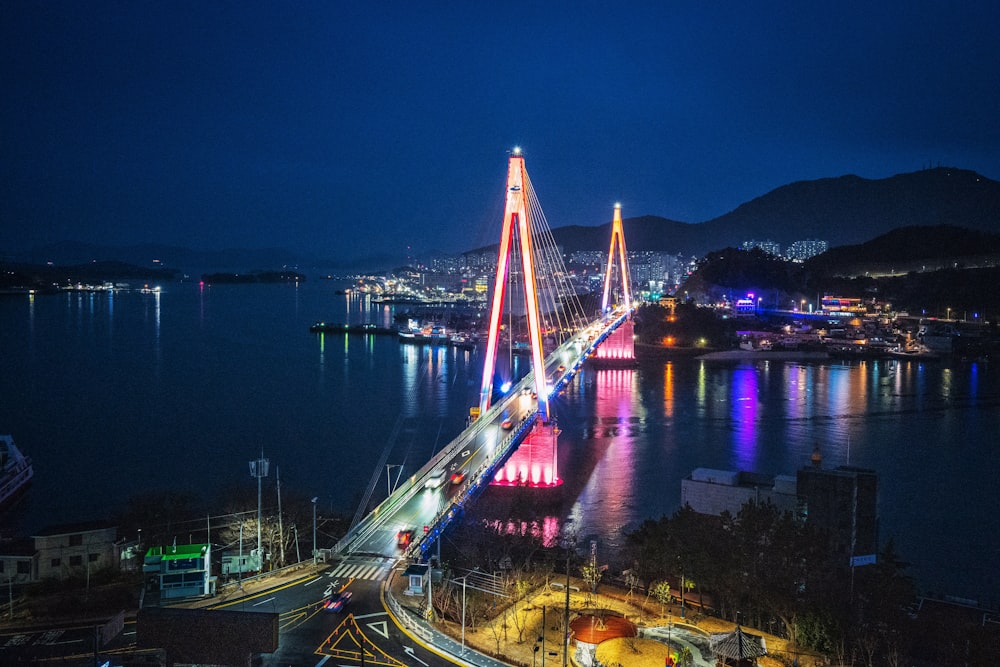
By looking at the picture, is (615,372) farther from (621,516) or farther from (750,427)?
(621,516)

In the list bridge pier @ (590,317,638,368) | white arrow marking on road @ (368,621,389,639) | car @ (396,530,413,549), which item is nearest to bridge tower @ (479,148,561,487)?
car @ (396,530,413,549)

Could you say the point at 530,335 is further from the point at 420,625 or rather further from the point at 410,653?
the point at 410,653

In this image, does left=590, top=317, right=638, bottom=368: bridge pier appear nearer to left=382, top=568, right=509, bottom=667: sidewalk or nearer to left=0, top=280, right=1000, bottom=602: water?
left=0, top=280, right=1000, bottom=602: water

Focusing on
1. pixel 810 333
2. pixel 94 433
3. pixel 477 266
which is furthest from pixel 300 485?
pixel 477 266

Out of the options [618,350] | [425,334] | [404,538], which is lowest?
[404,538]

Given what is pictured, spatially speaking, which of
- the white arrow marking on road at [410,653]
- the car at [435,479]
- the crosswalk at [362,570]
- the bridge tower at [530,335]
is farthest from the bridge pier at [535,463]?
the white arrow marking on road at [410,653]

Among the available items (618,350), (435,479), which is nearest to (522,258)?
(435,479)
